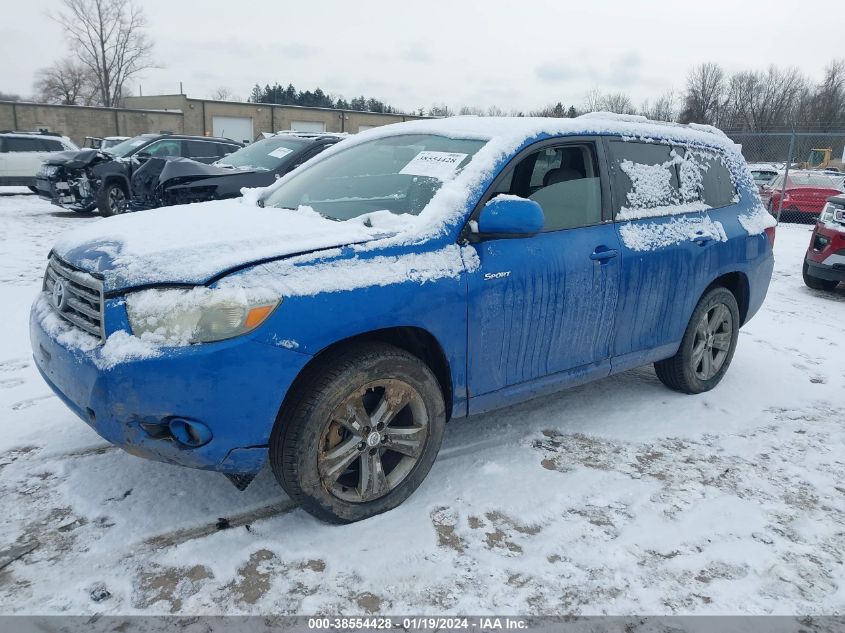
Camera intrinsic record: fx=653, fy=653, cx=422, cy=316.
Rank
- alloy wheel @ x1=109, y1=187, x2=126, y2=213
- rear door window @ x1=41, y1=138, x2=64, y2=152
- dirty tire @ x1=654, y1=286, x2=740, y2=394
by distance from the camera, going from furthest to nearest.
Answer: rear door window @ x1=41, y1=138, x2=64, y2=152 → alloy wheel @ x1=109, y1=187, x2=126, y2=213 → dirty tire @ x1=654, y1=286, x2=740, y2=394

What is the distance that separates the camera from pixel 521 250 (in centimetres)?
312

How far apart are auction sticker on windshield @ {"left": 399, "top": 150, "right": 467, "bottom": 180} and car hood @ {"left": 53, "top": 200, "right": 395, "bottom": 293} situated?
1.53ft

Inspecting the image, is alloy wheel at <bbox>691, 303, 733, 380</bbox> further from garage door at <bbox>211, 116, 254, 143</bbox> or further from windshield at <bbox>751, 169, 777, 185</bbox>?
garage door at <bbox>211, 116, 254, 143</bbox>

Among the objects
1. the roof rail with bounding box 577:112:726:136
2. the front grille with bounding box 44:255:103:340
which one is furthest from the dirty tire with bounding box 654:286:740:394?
the front grille with bounding box 44:255:103:340

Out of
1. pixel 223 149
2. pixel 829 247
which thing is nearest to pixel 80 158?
pixel 223 149

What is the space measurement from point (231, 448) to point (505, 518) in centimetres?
124

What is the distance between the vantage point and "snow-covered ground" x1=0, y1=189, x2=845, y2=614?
2.38 meters

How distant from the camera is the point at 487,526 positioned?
2826 millimetres

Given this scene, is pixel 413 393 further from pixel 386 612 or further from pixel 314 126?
pixel 314 126

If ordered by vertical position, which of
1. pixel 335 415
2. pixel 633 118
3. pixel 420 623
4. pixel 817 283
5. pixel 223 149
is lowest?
pixel 420 623

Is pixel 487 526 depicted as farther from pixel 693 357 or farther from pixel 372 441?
pixel 693 357

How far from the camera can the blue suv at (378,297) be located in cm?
236

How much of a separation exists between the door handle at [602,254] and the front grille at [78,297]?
7.64 feet

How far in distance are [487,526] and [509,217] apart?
1357 mm
